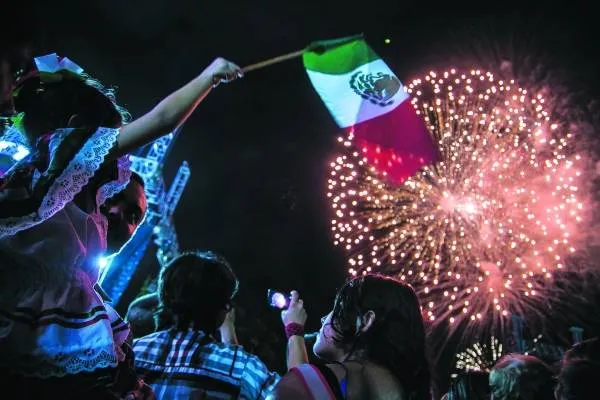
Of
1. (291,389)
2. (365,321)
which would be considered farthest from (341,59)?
(291,389)

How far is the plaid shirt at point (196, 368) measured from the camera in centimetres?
293

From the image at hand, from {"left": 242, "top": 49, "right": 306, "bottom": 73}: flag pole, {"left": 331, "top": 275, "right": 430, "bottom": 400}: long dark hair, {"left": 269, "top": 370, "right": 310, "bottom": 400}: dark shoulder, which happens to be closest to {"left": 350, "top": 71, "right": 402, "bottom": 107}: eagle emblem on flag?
{"left": 242, "top": 49, "right": 306, "bottom": 73}: flag pole

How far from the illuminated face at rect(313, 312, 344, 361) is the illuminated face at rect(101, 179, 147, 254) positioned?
1219mm

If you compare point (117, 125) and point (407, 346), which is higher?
point (117, 125)

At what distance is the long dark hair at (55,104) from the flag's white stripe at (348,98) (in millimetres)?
5201

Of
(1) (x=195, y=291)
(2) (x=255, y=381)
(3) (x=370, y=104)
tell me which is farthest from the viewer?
(3) (x=370, y=104)

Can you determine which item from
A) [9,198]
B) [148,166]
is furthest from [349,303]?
[148,166]

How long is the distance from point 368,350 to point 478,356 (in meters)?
25.5

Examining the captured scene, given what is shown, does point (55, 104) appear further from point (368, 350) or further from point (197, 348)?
point (368, 350)

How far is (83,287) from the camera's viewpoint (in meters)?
1.90

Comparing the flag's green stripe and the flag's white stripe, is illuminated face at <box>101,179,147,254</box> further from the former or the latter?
the flag's white stripe

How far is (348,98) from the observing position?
7824 mm

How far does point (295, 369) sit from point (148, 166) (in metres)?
A: 28.1

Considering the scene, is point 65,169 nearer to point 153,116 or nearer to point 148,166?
point 153,116
